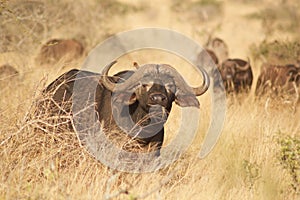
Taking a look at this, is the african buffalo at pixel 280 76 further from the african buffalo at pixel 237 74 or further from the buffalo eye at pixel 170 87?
the buffalo eye at pixel 170 87

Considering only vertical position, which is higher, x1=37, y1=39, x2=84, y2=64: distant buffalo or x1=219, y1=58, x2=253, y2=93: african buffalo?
x1=37, y1=39, x2=84, y2=64: distant buffalo

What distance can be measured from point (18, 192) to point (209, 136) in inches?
139

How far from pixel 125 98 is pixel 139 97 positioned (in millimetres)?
167

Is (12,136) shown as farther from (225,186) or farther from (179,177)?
(225,186)

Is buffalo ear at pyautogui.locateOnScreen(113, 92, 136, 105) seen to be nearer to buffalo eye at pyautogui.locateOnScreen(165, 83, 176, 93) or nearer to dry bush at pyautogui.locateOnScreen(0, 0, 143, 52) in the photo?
buffalo eye at pyautogui.locateOnScreen(165, 83, 176, 93)

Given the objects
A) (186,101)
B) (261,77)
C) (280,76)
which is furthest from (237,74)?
(186,101)

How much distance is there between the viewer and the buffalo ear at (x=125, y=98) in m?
6.06

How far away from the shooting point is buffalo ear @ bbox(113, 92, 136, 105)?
6.06 m


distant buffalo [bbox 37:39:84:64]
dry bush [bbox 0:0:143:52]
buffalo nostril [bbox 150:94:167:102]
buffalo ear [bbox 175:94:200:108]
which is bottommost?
buffalo ear [bbox 175:94:200:108]

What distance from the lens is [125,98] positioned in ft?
20.0

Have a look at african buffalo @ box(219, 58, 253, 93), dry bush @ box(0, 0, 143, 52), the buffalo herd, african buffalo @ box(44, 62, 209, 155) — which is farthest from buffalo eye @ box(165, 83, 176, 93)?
dry bush @ box(0, 0, 143, 52)

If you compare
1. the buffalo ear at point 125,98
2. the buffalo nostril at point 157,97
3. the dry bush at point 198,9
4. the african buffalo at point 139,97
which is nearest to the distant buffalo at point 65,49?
the african buffalo at point 139,97

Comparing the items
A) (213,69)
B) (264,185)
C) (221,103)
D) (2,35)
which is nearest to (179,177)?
(264,185)

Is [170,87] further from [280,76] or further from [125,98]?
[280,76]
